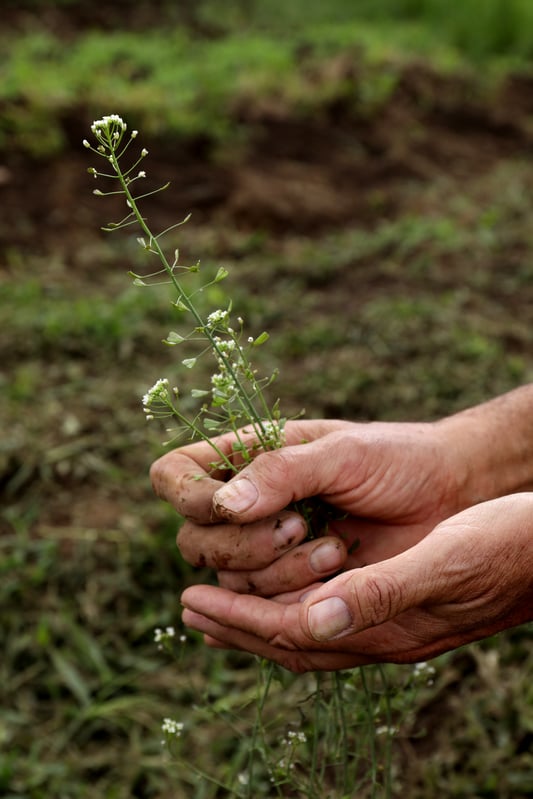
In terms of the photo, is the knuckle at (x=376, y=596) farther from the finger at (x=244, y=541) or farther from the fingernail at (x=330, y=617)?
the finger at (x=244, y=541)

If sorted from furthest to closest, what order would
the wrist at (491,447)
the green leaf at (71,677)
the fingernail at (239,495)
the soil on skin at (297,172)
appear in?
the soil on skin at (297,172)
the green leaf at (71,677)
the wrist at (491,447)
the fingernail at (239,495)

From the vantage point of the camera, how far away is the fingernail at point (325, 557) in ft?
5.43

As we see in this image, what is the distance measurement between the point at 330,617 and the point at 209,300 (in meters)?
2.98

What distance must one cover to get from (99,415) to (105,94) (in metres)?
3.74

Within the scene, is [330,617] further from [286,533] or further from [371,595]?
[286,533]

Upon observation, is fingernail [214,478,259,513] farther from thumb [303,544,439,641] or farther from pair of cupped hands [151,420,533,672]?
thumb [303,544,439,641]

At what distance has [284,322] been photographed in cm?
425

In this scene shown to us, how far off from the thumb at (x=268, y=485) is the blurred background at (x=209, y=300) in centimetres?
51

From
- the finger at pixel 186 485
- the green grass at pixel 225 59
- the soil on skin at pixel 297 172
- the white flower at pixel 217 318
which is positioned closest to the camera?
the white flower at pixel 217 318

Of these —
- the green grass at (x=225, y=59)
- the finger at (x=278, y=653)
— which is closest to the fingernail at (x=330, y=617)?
the finger at (x=278, y=653)

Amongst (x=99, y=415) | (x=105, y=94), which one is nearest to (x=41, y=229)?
(x=105, y=94)

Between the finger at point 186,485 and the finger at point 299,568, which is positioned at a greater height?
the finger at point 186,485

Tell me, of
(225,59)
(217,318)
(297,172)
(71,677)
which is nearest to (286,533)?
(217,318)

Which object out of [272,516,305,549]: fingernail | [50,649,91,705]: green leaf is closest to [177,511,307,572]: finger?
[272,516,305,549]: fingernail
